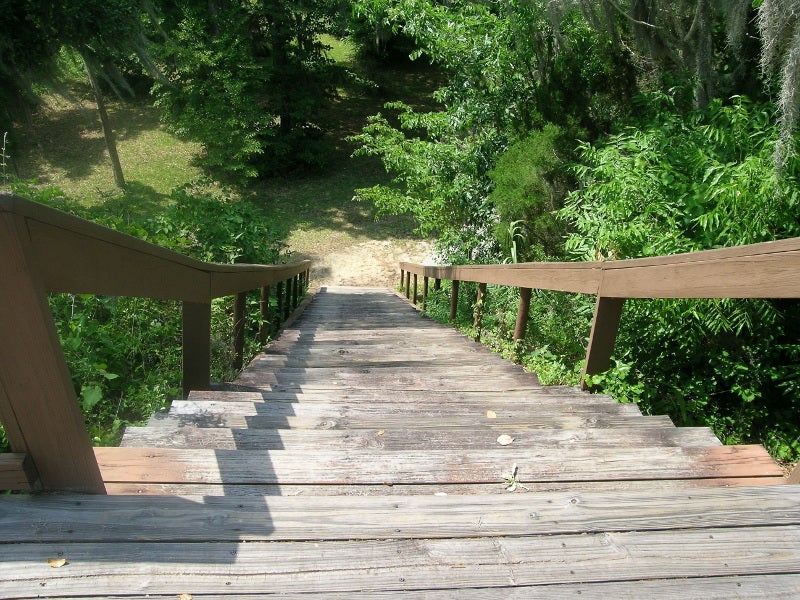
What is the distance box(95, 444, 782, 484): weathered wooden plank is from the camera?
5.83ft

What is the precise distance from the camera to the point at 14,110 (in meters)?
10.8

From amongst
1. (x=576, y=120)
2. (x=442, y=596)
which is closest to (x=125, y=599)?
(x=442, y=596)

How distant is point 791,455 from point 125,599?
180 inches

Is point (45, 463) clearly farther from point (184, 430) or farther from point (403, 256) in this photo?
point (403, 256)

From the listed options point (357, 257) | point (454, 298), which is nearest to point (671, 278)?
point (454, 298)

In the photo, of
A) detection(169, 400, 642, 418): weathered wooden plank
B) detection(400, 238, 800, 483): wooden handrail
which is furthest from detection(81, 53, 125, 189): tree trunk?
detection(169, 400, 642, 418): weathered wooden plank

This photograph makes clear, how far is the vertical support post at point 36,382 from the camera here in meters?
1.26

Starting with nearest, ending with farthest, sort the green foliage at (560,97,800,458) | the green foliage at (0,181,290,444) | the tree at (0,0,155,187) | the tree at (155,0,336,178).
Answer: the green foliage at (0,181,290,444) → the green foliage at (560,97,800,458) → the tree at (0,0,155,187) → the tree at (155,0,336,178)

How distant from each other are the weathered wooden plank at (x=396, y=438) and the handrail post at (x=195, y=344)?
2.24 feet

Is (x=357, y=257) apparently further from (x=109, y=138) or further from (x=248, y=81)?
(x=109, y=138)

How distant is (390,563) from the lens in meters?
1.36

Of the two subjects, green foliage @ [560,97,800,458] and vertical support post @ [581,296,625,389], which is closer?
vertical support post @ [581,296,625,389]

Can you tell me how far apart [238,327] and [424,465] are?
238 centimetres

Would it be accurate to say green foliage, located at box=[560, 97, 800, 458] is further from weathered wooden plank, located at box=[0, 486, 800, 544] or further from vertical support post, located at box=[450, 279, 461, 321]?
vertical support post, located at box=[450, 279, 461, 321]
